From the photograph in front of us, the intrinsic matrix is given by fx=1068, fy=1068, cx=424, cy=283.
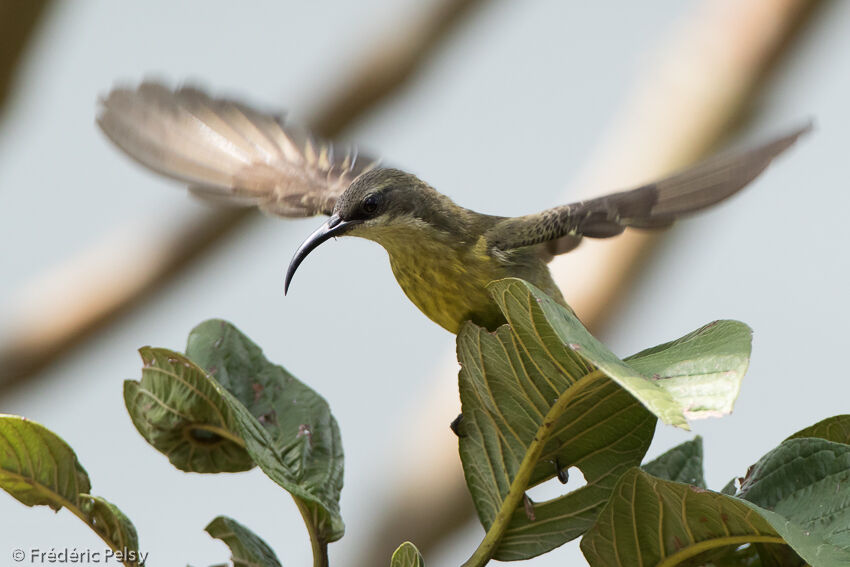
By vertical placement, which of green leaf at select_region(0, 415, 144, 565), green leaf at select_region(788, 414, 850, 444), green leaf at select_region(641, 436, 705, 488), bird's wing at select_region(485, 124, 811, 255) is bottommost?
green leaf at select_region(788, 414, 850, 444)

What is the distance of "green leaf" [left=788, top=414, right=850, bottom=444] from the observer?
185 centimetres

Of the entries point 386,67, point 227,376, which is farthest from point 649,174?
point 227,376

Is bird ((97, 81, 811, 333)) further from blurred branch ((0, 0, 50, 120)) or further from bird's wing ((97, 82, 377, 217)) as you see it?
blurred branch ((0, 0, 50, 120))

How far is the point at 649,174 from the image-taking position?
5.98 metres

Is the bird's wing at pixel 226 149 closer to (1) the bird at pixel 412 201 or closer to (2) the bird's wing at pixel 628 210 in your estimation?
(1) the bird at pixel 412 201

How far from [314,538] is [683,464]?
712 mm

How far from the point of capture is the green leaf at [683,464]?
2.02 metres

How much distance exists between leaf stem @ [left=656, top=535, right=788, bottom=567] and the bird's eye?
5.24ft

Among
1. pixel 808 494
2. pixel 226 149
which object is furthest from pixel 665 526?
pixel 226 149

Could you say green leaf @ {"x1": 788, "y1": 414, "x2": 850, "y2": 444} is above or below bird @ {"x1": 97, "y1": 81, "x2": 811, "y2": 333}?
below

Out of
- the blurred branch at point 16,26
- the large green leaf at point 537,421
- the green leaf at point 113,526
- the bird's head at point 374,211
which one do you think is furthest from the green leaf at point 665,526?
the blurred branch at point 16,26

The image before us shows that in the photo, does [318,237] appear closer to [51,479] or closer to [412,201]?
[412,201]

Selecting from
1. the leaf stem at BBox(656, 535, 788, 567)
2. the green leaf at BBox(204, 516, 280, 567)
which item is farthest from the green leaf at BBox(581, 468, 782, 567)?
the green leaf at BBox(204, 516, 280, 567)

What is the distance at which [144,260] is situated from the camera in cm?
641
